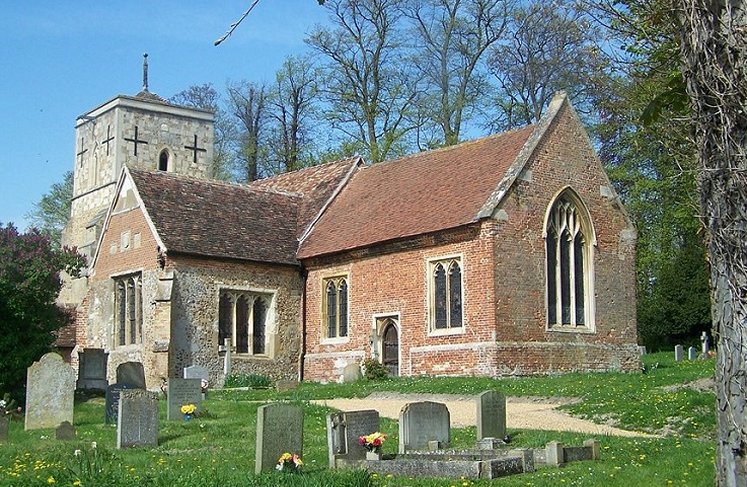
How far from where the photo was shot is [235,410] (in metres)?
21.1

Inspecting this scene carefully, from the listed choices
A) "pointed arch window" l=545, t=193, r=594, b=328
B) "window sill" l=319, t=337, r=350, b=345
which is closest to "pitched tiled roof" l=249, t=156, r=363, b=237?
"window sill" l=319, t=337, r=350, b=345

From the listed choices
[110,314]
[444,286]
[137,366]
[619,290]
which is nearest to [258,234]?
[110,314]

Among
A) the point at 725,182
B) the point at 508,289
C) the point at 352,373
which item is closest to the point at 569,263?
the point at 508,289

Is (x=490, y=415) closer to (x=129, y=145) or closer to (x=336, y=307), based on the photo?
(x=336, y=307)

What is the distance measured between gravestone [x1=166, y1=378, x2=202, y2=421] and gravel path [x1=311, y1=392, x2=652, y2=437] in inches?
116

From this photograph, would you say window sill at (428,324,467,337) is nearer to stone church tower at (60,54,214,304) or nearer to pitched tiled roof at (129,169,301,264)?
pitched tiled roof at (129,169,301,264)

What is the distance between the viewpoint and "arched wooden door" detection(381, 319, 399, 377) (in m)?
29.1

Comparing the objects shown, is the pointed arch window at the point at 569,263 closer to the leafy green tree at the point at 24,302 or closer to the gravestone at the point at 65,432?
the leafy green tree at the point at 24,302

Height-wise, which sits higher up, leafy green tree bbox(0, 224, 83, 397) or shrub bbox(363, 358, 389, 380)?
leafy green tree bbox(0, 224, 83, 397)

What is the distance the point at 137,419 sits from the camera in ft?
54.6

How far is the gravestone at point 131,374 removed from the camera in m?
23.1

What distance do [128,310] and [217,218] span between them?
4086 mm

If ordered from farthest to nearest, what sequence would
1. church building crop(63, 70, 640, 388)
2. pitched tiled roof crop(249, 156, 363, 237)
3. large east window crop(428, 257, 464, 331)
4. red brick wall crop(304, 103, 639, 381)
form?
1. pitched tiled roof crop(249, 156, 363, 237)
2. large east window crop(428, 257, 464, 331)
3. church building crop(63, 70, 640, 388)
4. red brick wall crop(304, 103, 639, 381)

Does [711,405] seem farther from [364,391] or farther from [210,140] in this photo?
[210,140]
